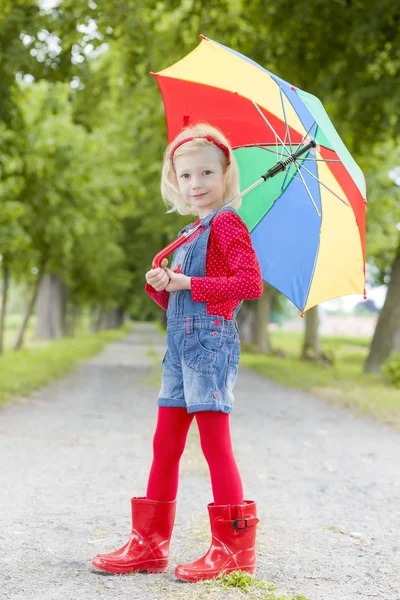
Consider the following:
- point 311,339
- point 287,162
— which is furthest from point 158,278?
point 311,339

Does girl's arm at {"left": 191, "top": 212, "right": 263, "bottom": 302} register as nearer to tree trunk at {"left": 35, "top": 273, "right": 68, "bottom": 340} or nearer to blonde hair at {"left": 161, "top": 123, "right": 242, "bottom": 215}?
blonde hair at {"left": 161, "top": 123, "right": 242, "bottom": 215}

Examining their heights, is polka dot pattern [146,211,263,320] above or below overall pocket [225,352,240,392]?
above

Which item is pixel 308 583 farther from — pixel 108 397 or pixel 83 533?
pixel 108 397

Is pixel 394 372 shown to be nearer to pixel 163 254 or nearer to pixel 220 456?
pixel 220 456

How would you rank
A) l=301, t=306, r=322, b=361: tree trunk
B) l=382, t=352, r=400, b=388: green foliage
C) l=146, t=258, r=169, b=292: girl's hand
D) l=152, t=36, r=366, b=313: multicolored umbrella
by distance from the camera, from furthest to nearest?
1. l=301, t=306, r=322, b=361: tree trunk
2. l=382, t=352, r=400, b=388: green foliage
3. l=152, t=36, r=366, b=313: multicolored umbrella
4. l=146, t=258, r=169, b=292: girl's hand

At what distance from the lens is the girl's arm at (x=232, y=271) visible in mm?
3125

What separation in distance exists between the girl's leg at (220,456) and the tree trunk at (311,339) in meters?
17.7

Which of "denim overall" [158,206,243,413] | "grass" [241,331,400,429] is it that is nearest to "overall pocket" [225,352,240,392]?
"denim overall" [158,206,243,413]

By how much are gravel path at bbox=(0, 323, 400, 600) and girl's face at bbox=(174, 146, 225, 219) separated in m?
1.64

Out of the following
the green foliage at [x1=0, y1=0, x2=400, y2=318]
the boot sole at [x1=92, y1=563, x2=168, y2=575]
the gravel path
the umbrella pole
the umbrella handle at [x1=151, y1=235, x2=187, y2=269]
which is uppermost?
the green foliage at [x1=0, y1=0, x2=400, y2=318]

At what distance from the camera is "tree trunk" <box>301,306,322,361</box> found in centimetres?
2075

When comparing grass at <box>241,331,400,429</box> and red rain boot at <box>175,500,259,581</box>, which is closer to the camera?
red rain boot at <box>175,500,259,581</box>

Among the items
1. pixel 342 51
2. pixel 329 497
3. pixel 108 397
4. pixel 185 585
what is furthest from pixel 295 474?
pixel 342 51

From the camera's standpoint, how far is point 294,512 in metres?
4.50
